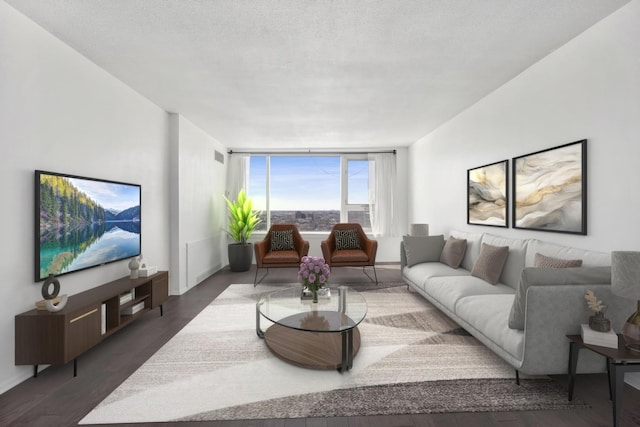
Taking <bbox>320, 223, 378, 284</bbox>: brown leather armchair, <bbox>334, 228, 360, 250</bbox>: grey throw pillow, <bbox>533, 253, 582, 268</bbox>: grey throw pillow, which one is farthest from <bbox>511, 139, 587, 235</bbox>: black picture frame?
<bbox>334, 228, 360, 250</bbox>: grey throw pillow

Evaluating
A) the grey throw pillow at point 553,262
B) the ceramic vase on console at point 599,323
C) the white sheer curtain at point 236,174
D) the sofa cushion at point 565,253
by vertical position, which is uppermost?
the white sheer curtain at point 236,174

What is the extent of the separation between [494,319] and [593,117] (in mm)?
1781

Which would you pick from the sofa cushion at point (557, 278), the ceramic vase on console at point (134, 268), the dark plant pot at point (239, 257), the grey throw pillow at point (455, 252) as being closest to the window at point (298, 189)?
the dark plant pot at point (239, 257)

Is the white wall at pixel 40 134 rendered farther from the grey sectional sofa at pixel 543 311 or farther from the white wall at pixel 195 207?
the grey sectional sofa at pixel 543 311

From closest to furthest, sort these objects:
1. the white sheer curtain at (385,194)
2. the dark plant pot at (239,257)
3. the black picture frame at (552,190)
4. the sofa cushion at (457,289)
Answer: the black picture frame at (552,190), the sofa cushion at (457,289), the dark plant pot at (239,257), the white sheer curtain at (385,194)

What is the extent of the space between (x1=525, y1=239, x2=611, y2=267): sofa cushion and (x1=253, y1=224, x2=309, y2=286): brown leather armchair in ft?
10.6

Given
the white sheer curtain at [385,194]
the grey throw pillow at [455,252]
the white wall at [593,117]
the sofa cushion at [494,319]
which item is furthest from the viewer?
the white sheer curtain at [385,194]

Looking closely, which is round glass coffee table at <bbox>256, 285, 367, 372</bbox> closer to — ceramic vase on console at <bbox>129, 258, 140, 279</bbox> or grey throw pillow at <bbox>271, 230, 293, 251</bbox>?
ceramic vase on console at <bbox>129, 258, 140, 279</bbox>

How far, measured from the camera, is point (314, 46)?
2725 mm

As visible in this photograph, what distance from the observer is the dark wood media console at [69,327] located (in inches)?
87.0

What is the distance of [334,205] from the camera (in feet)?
24.5

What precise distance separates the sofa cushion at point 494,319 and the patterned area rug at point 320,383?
28 centimetres

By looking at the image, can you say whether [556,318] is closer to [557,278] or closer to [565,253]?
[557,278]

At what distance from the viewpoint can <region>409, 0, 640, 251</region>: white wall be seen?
2.22 meters
